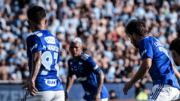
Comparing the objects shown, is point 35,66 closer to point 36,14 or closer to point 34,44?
point 34,44

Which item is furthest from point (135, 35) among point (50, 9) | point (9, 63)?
point (50, 9)

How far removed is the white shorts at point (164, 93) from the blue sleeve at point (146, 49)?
484 mm

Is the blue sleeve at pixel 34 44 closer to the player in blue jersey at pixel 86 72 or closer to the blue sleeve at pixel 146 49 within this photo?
the blue sleeve at pixel 146 49

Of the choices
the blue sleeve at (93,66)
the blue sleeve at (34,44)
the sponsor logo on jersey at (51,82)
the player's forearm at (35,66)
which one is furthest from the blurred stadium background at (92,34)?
the player's forearm at (35,66)

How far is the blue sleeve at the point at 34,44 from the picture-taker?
335 cm

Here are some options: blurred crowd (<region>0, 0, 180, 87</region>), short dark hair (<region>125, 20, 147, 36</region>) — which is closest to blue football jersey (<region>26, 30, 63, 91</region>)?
short dark hair (<region>125, 20, 147, 36</region>)

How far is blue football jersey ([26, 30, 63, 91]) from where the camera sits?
3.40 metres

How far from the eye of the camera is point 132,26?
12.0 ft

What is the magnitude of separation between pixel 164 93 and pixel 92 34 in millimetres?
8532

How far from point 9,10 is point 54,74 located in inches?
366

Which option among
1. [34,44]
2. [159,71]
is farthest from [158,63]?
[34,44]

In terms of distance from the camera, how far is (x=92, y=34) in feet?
38.8

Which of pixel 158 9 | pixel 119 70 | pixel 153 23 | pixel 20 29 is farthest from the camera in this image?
pixel 158 9

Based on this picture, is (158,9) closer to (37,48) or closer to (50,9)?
(50,9)
